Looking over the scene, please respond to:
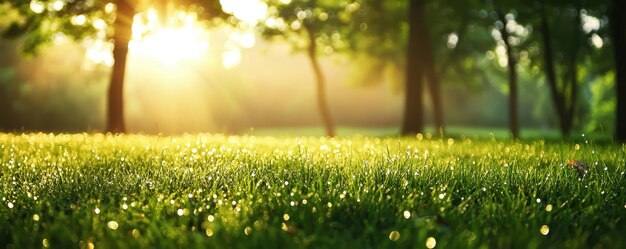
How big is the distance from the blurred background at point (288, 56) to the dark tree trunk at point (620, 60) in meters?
5.86

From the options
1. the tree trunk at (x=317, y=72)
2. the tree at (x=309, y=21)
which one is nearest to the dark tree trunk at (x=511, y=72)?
the tree at (x=309, y=21)

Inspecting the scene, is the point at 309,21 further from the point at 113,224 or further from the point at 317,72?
the point at 113,224

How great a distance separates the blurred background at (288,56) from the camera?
68.5 feet

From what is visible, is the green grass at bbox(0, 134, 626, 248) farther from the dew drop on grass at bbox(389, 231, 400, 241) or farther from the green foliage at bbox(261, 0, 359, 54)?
the green foliage at bbox(261, 0, 359, 54)

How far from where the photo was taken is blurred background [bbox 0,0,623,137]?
20891 millimetres

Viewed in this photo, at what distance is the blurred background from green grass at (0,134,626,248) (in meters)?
9.36

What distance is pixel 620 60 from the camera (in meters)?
14.0

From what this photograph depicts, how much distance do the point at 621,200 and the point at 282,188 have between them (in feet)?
8.71

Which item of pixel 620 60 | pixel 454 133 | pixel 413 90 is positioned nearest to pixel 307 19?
pixel 454 133

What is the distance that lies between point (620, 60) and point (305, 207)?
13.0 metres

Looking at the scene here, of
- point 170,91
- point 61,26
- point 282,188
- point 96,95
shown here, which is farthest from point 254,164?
point 170,91

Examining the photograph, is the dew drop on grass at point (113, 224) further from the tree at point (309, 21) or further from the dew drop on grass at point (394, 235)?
the tree at point (309, 21)

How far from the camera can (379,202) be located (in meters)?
3.91

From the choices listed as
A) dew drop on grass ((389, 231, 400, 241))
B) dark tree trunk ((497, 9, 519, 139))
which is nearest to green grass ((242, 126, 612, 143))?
dark tree trunk ((497, 9, 519, 139))
